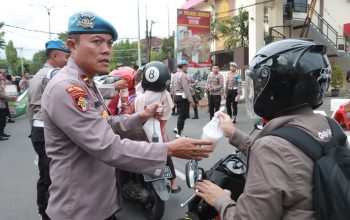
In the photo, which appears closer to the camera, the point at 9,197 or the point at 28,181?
the point at 9,197

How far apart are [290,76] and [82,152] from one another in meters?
0.99

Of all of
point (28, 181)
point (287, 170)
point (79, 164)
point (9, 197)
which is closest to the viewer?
point (287, 170)

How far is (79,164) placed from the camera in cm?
166

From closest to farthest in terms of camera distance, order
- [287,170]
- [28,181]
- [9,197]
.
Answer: [287,170] < [9,197] < [28,181]

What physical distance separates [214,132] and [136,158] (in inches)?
15.9

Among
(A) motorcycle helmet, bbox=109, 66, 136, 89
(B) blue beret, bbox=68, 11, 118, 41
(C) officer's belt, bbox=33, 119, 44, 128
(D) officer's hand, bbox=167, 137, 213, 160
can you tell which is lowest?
(C) officer's belt, bbox=33, 119, 44, 128

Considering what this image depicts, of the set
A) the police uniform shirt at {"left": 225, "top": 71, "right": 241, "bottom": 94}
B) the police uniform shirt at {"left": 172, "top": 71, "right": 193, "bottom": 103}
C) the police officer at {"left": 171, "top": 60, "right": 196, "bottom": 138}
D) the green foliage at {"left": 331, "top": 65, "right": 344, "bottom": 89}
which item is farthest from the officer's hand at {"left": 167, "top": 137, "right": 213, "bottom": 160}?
the green foliage at {"left": 331, "top": 65, "right": 344, "bottom": 89}

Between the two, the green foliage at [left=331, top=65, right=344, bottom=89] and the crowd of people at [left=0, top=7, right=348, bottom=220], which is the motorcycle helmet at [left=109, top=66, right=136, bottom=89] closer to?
the crowd of people at [left=0, top=7, right=348, bottom=220]

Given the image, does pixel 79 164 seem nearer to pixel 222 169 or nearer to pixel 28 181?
pixel 222 169

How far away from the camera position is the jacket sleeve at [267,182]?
1203mm

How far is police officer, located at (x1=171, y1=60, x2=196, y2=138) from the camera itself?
27.6 ft

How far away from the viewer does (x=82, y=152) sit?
166 cm

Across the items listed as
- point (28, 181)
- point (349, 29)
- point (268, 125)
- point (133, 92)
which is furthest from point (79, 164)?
point (349, 29)

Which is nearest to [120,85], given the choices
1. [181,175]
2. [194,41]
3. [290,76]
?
[181,175]
